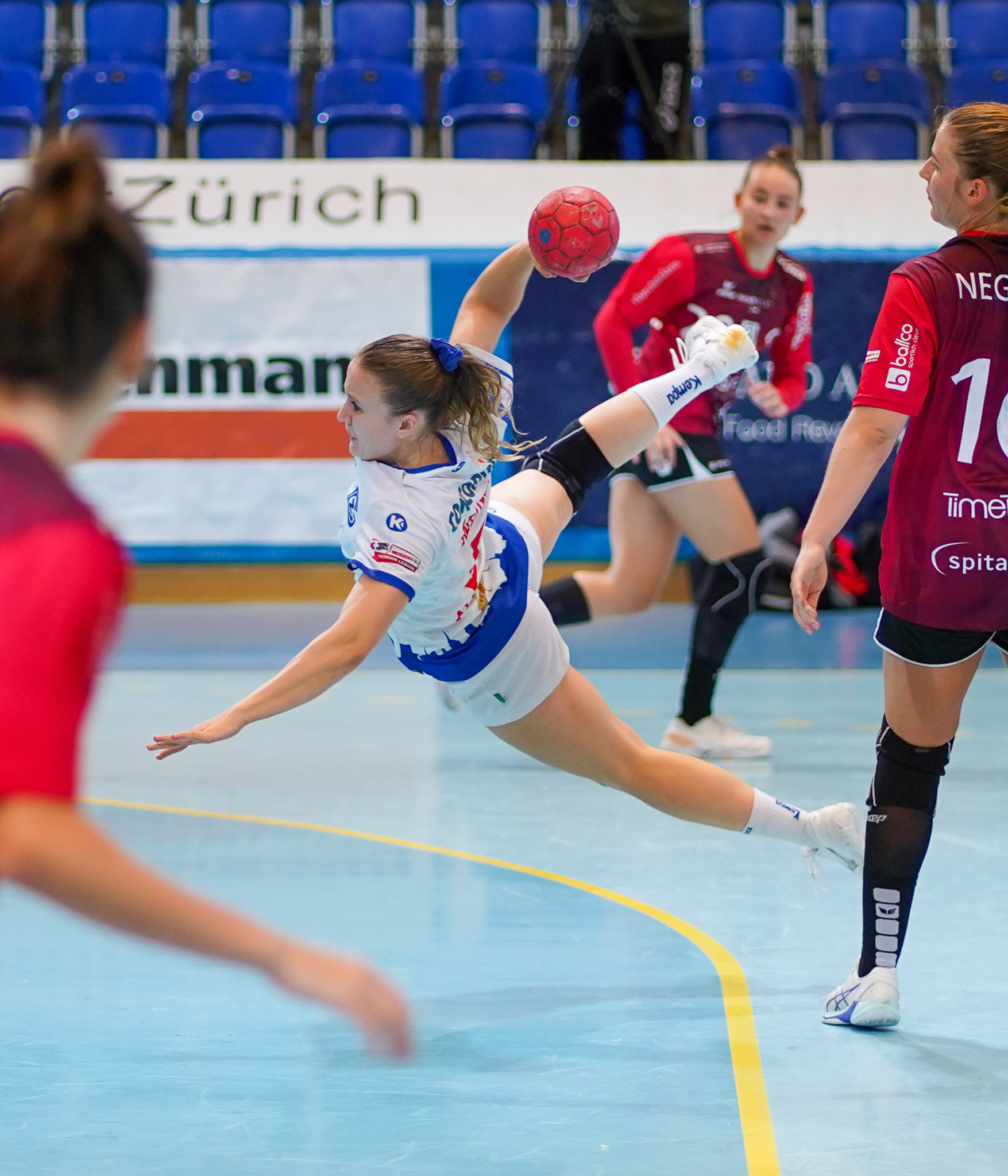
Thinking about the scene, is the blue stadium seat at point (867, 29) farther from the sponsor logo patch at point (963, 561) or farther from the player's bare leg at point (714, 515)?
the sponsor logo patch at point (963, 561)

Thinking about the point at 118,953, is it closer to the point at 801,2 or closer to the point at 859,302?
the point at 859,302

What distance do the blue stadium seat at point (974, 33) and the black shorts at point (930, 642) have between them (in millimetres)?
9592

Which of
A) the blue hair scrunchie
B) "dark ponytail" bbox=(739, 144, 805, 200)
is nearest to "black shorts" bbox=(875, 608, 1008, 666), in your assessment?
the blue hair scrunchie

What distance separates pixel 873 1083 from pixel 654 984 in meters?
0.67

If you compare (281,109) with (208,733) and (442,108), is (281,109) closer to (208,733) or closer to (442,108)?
(442,108)

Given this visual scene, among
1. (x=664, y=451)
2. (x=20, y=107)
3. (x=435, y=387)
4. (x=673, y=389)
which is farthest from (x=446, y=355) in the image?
(x=20, y=107)

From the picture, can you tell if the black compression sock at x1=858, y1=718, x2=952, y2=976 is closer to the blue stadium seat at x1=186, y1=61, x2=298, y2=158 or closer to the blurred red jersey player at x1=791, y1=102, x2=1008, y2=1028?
the blurred red jersey player at x1=791, y1=102, x2=1008, y2=1028

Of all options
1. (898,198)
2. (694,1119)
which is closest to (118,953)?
(694,1119)

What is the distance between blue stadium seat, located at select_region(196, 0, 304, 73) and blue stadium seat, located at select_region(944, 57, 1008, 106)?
490cm

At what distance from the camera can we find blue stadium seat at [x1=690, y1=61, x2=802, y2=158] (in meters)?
10.4

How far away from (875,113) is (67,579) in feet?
34.0

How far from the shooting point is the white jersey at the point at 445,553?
3.01 meters

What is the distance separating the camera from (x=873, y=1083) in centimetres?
282

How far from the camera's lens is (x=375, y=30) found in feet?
37.6
